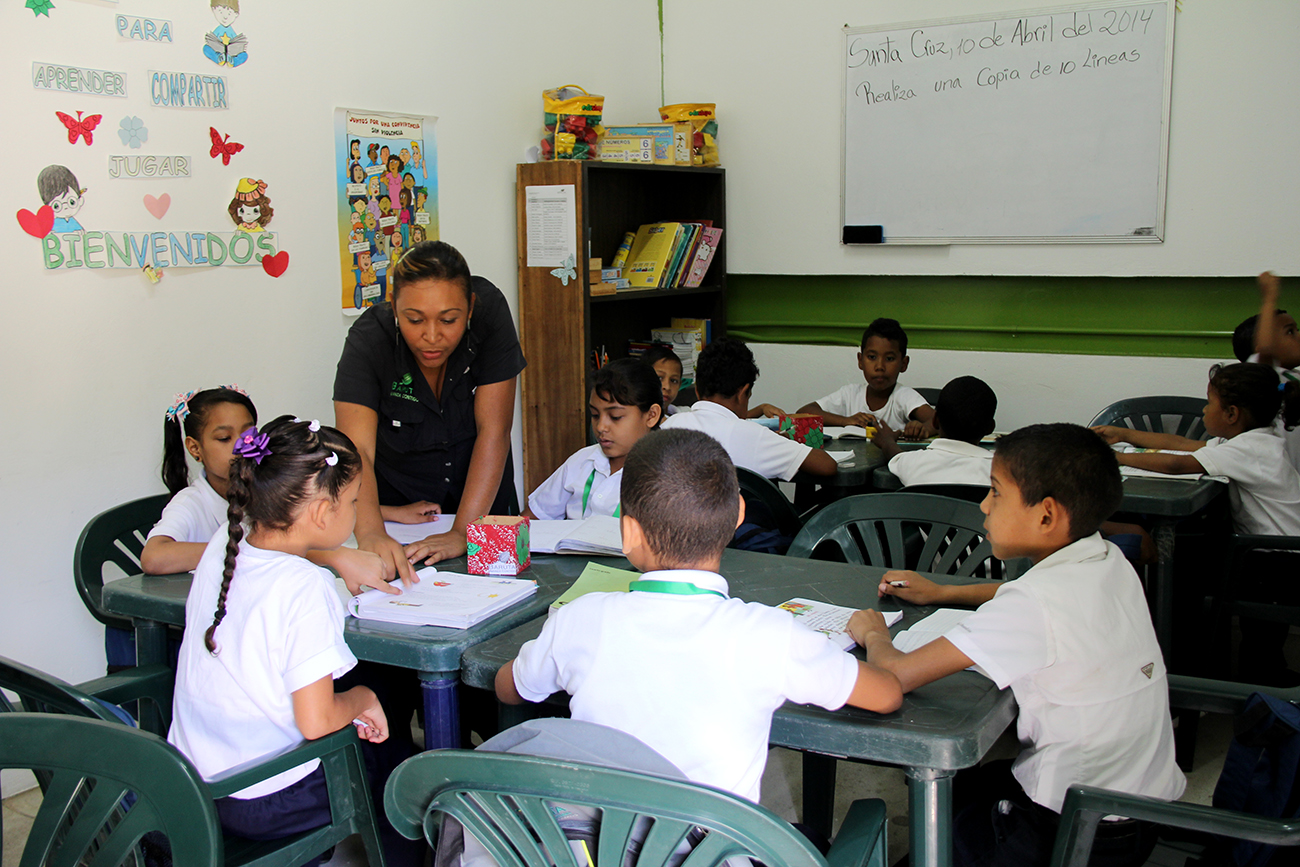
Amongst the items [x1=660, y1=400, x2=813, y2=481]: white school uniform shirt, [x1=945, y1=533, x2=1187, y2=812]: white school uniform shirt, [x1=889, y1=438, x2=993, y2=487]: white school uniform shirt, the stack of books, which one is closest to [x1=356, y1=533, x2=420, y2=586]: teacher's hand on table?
[x1=945, y1=533, x2=1187, y2=812]: white school uniform shirt

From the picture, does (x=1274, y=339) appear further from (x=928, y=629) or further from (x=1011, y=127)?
(x=928, y=629)

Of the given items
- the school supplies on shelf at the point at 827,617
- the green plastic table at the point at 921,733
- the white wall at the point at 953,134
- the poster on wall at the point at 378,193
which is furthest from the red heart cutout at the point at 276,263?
the white wall at the point at 953,134

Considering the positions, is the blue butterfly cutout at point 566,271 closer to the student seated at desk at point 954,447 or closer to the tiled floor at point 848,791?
the student seated at desk at point 954,447

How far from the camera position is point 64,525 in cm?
283

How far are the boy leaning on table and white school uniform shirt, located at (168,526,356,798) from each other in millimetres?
807

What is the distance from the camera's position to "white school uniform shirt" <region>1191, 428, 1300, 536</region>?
3006mm

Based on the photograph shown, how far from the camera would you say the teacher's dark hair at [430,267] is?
2252mm

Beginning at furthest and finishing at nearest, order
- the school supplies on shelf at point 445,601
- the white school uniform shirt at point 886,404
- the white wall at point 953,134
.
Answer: the white school uniform shirt at point 886,404, the white wall at point 953,134, the school supplies on shelf at point 445,601

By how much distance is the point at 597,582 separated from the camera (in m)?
1.93

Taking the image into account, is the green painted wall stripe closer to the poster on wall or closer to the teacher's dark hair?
the poster on wall

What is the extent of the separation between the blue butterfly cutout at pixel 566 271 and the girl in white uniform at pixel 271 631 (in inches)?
103

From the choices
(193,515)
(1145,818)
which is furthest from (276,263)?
(1145,818)

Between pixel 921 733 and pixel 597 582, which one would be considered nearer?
pixel 921 733

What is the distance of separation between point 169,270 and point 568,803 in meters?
2.41
